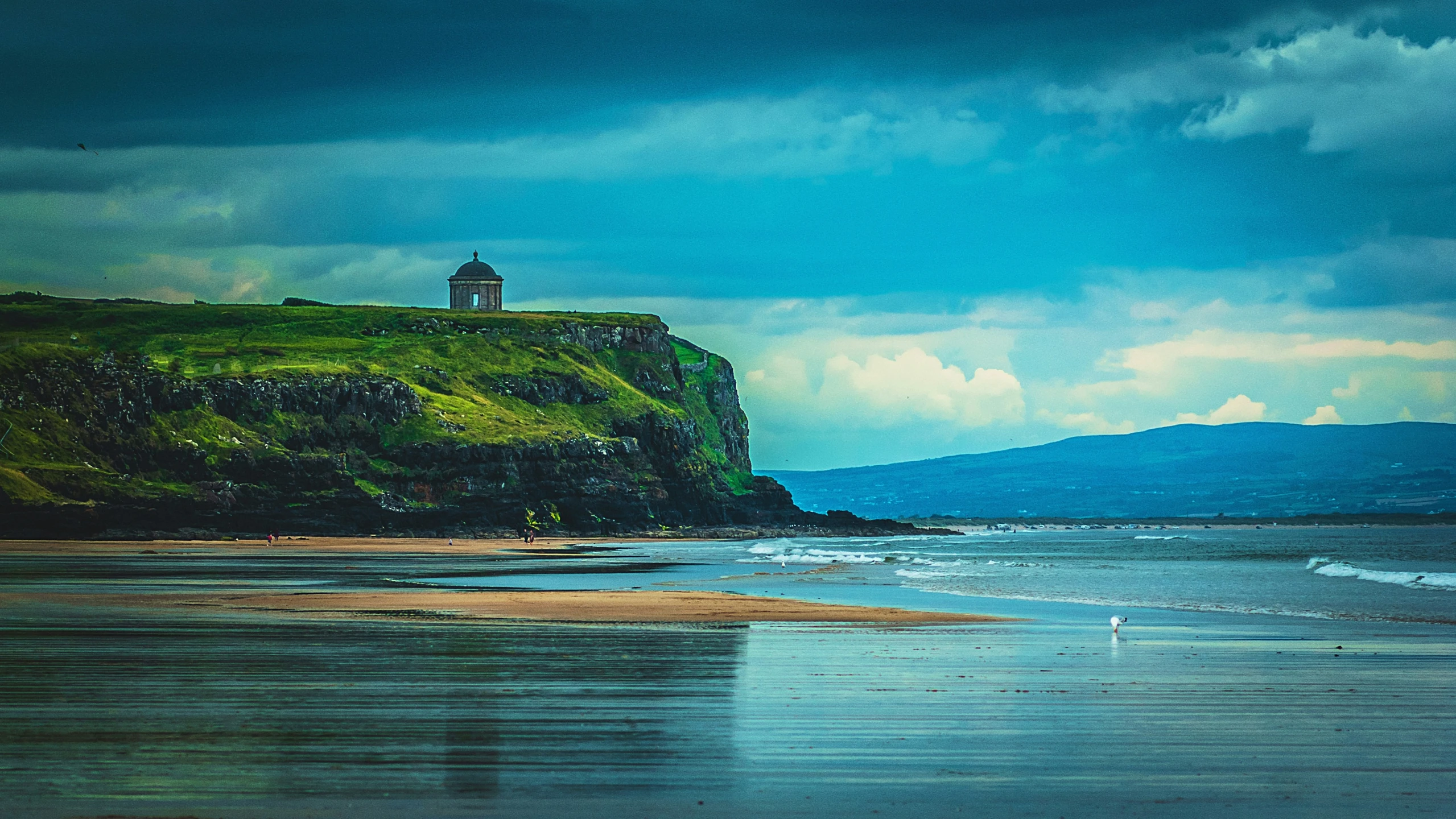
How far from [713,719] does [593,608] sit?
1948cm

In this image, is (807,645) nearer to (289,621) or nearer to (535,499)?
(289,621)

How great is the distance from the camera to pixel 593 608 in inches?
1345

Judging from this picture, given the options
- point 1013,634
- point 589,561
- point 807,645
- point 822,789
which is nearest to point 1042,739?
point 822,789

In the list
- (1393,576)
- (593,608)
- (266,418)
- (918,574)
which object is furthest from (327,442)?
(593,608)

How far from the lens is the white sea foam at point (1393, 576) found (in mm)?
48781

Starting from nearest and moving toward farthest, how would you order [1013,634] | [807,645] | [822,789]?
[822,789], [807,645], [1013,634]

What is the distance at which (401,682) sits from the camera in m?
17.9

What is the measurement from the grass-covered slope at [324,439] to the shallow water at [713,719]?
98045 mm

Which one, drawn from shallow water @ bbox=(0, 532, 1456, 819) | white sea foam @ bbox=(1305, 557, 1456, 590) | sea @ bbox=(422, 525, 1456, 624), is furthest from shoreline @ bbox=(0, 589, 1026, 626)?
white sea foam @ bbox=(1305, 557, 1456, 590)

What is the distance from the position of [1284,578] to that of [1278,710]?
143 ft

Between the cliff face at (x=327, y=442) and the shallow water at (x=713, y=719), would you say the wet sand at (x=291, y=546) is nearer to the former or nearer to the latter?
the cliff face at (x=327, y=442)

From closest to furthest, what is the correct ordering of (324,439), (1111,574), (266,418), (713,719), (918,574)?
(713,719)
(918,574)
(1111,574)
(266,418)
(324,439)

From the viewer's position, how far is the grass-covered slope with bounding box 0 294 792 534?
126 metres

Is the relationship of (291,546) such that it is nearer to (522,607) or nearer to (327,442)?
(327,442)
